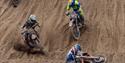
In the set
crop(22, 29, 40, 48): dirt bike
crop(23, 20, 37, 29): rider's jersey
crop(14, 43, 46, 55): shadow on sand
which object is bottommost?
crop(14, 43, 46, 55): shadow on sand

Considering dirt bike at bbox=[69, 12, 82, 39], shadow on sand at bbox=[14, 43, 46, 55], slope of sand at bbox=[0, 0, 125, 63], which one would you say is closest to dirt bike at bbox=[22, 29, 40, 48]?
shadow on sand at bbox=[14, 43, 46, 55]

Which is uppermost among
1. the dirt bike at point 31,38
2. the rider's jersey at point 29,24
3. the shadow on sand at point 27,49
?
A: the rider's jersey at point 29,24

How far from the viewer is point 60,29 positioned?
1719 centimetres

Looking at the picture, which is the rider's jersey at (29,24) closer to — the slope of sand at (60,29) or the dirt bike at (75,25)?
the slope of sand at (60,29)

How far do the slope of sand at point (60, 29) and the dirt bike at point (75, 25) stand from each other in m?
0.33

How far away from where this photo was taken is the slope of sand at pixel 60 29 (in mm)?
15469

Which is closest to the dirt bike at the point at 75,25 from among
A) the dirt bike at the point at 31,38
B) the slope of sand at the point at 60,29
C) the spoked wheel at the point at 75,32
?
the spoked wheel at the point at 75,32

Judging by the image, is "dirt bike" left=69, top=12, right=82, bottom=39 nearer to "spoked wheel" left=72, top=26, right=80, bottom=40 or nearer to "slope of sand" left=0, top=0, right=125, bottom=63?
"spoked wheel" left=72, top=26, right=80, bottom=40

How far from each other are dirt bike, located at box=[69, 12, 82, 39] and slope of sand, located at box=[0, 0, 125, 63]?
33 centimetres

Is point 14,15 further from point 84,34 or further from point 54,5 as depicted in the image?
point 84,34

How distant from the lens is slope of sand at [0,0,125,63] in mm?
15469

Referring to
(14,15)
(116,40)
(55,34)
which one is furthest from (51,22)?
(116,40)

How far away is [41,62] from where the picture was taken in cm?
1496

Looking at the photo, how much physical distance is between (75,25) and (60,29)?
4.14 feet
